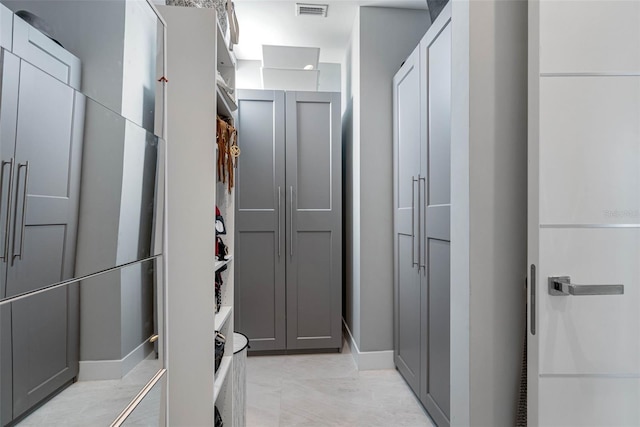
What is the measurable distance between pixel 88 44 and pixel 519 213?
3.75ft

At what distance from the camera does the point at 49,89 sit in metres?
0.58

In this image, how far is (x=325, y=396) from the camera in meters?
2.29

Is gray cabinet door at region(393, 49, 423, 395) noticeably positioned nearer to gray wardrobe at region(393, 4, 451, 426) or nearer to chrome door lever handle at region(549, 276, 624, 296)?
gray wardrobe at region(393, 4, 451, 426)

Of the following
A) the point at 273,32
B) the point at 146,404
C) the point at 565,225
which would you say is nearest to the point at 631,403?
the point at 565,225

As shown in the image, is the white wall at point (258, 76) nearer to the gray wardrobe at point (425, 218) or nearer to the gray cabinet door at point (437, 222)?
the gray wardrobe at point (425, 218)

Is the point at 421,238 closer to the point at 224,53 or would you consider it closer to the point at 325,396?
the point at 325,396

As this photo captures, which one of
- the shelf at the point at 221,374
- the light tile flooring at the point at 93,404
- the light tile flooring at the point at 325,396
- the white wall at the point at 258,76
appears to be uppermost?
the white wall at the point at 258,76

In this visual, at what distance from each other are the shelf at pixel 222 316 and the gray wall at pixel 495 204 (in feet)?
3.30

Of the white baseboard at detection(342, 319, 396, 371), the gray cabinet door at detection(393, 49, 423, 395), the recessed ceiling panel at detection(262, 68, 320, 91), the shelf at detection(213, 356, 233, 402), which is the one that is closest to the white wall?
the recessed ceiling panel at detection(262, 68, 320, 91)

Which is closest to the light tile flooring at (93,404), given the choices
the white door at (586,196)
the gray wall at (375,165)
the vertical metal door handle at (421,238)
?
the white door at (586,196)

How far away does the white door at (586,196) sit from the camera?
901 millimetres

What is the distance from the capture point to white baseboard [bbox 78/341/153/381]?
0.70 metres

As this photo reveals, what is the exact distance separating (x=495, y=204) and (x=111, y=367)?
1058 millimetres

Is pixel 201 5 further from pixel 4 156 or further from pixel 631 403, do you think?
pixel 631 403
